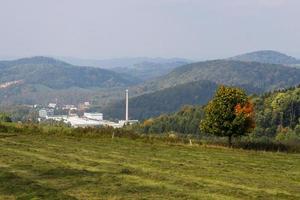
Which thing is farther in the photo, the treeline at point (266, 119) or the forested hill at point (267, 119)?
the forested hill at point (267, 119)

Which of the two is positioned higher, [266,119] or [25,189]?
[266,119]

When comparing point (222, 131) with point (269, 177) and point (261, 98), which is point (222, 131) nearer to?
point (269, 177)

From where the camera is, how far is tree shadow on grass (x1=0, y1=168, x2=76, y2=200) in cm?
1517

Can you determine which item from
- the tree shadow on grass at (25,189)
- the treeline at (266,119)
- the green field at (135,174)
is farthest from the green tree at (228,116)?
the treeline at (266,119)

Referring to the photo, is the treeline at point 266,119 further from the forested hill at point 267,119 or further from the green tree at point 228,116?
the green tree at point 228,116

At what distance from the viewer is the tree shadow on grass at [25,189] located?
1517cm

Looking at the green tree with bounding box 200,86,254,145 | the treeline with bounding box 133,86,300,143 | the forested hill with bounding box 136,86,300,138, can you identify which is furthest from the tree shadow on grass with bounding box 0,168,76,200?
the forested hill with bounding box 136,86,300,138

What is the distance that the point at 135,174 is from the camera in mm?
19703

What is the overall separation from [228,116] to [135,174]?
19.9 metres

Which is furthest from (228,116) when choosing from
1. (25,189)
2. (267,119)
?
(267,119)

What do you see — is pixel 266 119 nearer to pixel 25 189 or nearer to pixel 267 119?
pixel 267 119

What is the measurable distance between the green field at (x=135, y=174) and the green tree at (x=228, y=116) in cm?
711

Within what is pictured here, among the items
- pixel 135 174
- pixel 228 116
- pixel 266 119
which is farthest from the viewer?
pixel 266 119

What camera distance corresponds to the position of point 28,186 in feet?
54.4
